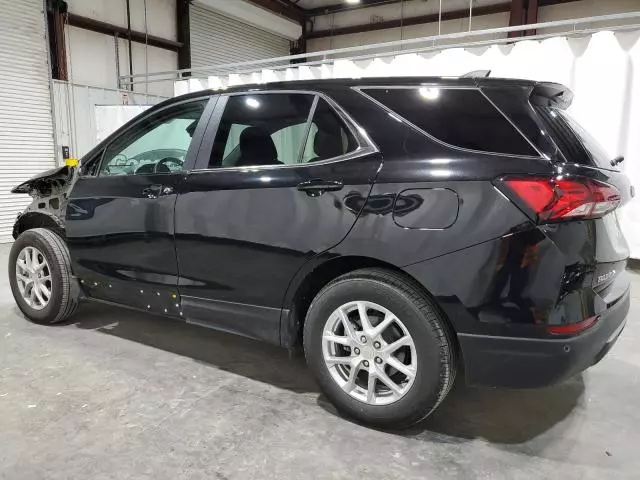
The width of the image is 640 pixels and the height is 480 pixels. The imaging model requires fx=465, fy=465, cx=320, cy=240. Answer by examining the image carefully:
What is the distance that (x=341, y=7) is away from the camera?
10.8 m

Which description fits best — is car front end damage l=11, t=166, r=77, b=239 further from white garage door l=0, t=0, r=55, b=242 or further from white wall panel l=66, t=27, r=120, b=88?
white wall panel l=66, t=27, r=120, b=88

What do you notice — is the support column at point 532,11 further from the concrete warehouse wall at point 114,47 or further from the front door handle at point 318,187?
the front door handle at point 318,187

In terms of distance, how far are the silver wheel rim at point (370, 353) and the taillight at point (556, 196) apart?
0.66 m

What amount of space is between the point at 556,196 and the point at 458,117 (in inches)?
19.4

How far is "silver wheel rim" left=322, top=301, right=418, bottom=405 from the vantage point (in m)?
1.90

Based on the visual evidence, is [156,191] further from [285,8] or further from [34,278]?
[285,8]

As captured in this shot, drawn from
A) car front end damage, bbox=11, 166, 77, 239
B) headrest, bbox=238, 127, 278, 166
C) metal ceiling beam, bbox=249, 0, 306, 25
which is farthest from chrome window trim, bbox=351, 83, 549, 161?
metal ceiling beam, bbox=249, 0, 306, 25

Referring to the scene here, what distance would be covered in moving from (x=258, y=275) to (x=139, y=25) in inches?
310

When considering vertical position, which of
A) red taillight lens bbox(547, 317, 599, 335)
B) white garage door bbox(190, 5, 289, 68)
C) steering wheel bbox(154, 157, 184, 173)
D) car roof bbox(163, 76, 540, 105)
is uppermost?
white garage door bbox(190, 5, 289, 68)

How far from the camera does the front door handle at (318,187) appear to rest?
1.97 meters

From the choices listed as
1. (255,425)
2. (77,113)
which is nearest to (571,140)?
(255,425)

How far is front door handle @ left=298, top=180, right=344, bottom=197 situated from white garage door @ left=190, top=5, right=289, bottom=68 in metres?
8.21

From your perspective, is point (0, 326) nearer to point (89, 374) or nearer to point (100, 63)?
point (89, 374)

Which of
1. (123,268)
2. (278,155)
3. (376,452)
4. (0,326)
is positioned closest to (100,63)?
(0,326)
